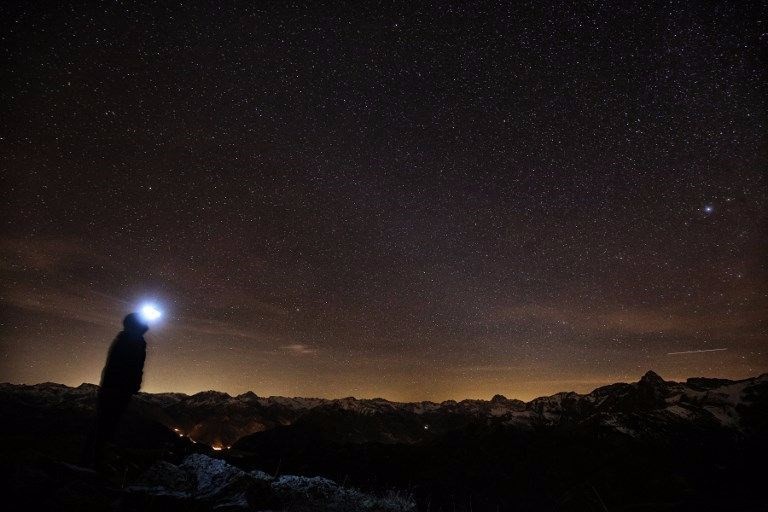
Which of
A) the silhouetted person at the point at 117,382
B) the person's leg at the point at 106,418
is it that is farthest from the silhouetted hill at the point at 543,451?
the person's leg at the point at 106,418

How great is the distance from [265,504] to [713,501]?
120192mm

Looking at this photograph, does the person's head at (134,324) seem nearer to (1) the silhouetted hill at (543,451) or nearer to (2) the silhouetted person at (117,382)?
(2) the silhouetted person at (117,382)

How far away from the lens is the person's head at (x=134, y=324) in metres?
7.76

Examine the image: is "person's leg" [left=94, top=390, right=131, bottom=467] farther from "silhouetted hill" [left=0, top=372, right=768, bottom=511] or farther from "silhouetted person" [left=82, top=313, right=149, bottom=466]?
"silhouetted hill" [left=0, top=372, right=768, bottom=511]

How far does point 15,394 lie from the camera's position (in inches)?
4688

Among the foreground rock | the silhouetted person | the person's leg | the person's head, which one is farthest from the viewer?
the person's head

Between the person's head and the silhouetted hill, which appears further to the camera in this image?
the silhouetted hill

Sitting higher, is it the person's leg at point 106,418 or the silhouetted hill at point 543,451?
the person's leg at point 106,418

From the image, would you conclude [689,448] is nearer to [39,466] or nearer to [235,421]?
[39,466]

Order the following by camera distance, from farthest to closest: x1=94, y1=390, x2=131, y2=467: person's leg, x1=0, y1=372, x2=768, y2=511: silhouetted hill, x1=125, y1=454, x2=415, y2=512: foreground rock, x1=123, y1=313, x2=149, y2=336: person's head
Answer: x1=0, y1=372, x2=768, y2=511: silhouetted hill, x1=123, y1=313, x2=149, y2=336: person's head, x1=94, y1=390, x2=131, y2=467: person's leg, x1=125, y1=454, x2=415, y2=512: foreground rock

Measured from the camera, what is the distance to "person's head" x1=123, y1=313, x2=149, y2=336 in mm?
7758

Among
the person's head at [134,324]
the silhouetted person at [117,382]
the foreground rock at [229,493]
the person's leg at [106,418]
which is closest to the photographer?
the foreground rock at [229,493]

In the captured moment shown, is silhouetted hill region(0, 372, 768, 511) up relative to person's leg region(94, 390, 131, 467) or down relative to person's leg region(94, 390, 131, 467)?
down

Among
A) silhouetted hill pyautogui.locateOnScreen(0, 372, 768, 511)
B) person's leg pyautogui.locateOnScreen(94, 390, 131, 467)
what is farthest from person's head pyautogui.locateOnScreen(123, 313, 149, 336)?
silhouetted hill pyautogui.locateOnScreen(0, 372, 768, 511)
